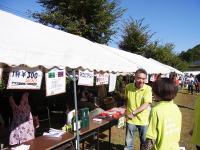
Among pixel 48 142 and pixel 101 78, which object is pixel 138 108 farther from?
pixel 101 78

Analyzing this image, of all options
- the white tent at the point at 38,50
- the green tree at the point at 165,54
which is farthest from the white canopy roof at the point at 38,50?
the green tree at the point at 165,54

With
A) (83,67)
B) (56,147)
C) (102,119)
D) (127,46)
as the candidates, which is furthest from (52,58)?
(127,46)

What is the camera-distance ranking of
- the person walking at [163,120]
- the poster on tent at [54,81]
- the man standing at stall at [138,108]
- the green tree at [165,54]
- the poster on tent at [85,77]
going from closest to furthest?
the person walking at [163,120]
the poster on tent at [54,81]
the poster on tent at [85,77]
the man standing at stall at [138,108]
the green tree at [165,54]

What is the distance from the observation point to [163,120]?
3.69 meters

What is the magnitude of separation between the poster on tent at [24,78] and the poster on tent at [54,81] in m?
0.28

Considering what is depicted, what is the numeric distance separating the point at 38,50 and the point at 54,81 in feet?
2.72

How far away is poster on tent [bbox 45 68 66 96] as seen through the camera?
4.99 metres

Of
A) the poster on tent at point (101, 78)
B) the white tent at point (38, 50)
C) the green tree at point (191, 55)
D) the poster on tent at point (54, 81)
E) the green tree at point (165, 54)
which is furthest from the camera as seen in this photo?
the green tree at point (191, 55)

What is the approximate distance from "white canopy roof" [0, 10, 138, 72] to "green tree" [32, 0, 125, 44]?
13.2 meters

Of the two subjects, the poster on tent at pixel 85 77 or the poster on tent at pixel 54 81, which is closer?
the poster on tent at pixel 54 81

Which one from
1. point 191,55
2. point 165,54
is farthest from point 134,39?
point 191,55

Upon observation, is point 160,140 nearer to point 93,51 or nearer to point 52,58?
point 52,58

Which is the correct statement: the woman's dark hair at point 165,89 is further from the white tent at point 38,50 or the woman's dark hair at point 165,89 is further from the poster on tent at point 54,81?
the poster on tent at point 54,81

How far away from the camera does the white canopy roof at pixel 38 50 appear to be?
396 centimetres
